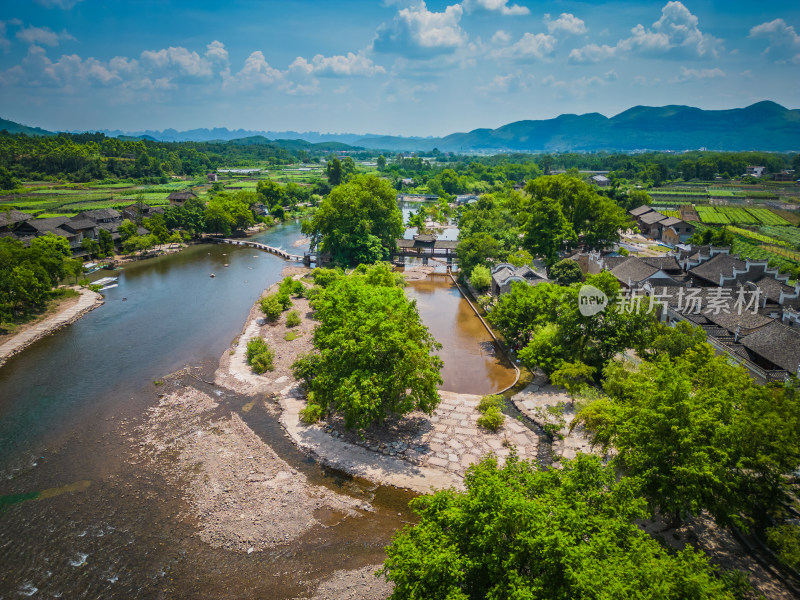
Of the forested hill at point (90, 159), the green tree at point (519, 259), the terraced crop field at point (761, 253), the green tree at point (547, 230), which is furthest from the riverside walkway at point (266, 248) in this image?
the forested hill at point (90, 159)

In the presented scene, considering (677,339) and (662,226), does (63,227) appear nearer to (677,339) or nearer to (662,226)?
(677,339)

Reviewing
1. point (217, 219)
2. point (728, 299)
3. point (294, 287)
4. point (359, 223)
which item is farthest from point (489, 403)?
point (217, 219)

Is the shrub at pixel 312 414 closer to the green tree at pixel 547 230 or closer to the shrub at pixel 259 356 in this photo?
the shrub at pixel 259 356

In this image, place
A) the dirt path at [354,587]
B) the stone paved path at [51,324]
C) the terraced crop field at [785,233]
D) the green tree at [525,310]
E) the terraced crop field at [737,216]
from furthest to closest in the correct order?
the terraced crop field at [737,216] → the terraced crop field at [785,233] → the stone paved path at [51,324] → the green tree at [525,310] → the dirt path at [354,587]

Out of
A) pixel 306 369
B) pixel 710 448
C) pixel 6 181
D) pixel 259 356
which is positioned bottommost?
pixel 259 356

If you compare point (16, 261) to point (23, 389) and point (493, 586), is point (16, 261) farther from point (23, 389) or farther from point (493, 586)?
point (493, 586)

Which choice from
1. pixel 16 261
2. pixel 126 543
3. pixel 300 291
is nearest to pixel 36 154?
pixel 16 261

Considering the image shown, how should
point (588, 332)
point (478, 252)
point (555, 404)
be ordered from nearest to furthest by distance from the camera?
point (555, 404)
point (588, 332)
point (478, 252)
